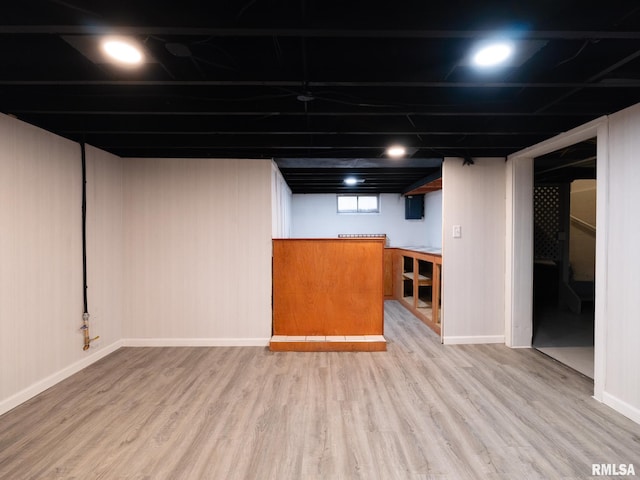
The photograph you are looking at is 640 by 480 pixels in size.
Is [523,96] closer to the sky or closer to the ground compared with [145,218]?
closer to the sky

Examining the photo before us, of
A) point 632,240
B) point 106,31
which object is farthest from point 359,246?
point 106,31

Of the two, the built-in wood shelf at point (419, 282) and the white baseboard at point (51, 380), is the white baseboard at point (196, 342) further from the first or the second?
the built-in wood shelf at point (419, 282)

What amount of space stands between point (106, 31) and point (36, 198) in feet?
5.63

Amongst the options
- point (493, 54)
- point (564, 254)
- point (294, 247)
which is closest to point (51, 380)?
point (294, 247)

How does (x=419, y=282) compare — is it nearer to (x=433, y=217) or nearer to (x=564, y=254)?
(x=433, y=217)

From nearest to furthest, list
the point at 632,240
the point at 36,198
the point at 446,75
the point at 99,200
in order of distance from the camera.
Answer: the point at 446,75
the point at 632,240
the point at 36,198
the point at 99,200

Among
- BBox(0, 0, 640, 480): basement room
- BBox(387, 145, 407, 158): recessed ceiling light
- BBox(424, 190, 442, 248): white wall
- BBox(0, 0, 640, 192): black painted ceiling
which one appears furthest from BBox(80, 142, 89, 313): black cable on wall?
BBox(424, 190, 442, 248): white wall

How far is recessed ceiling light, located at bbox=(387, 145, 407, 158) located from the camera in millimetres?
2877

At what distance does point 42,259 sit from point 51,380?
99 cm

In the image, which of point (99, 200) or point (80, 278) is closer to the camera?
point (80, 278)

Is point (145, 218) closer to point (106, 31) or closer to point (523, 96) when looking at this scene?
point (106, 31)

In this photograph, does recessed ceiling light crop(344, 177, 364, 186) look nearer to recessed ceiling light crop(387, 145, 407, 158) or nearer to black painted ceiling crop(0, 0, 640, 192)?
recessed ceiling light crop(387, 145, 407, 158)

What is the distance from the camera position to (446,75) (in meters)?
1.67

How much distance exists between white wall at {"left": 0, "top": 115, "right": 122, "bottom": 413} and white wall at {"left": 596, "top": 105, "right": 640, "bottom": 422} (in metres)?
Answer: 4.25
